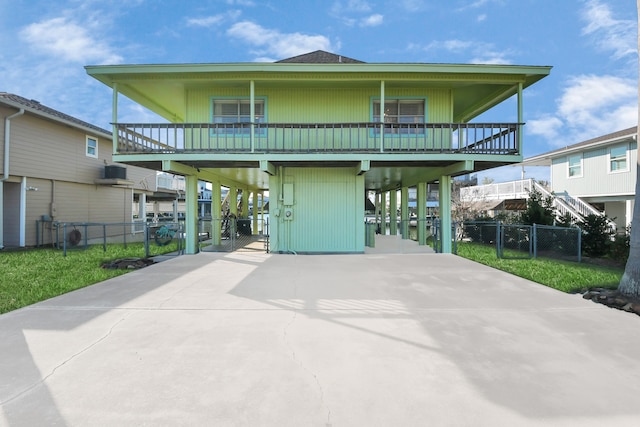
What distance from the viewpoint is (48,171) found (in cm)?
1313

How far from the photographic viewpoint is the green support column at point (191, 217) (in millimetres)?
10562

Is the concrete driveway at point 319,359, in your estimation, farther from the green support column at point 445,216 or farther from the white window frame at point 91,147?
the white window frame at point 91,147

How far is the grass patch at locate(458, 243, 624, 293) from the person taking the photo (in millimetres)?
6238

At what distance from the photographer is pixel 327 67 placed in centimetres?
901

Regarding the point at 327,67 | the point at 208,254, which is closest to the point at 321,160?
the point at 327,67

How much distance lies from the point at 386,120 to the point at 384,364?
30.0 ft

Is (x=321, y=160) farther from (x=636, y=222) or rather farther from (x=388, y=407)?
(x=388, y=407)

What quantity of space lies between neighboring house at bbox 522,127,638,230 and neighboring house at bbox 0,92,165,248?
24957 millimetres

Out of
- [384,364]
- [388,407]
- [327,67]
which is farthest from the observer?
[327,67]

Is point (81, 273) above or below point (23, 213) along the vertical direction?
below

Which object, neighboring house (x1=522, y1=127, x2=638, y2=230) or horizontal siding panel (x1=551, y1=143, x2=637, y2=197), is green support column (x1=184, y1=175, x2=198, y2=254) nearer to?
neighboring house (x1=522, y1=127, x2=638, y2=230)

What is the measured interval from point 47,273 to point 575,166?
82.3 feet

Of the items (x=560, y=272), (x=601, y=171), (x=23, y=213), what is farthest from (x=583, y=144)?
(x=23, y=213)

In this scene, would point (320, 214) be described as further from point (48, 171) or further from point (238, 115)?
point (48, 171)
